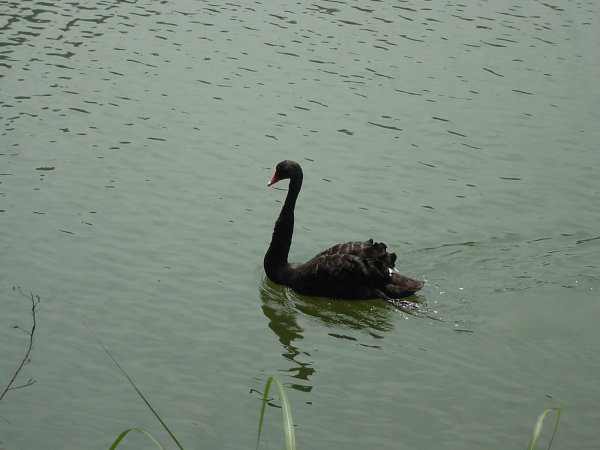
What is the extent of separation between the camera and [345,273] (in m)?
9.27

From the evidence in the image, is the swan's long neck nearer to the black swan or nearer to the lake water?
the black swan

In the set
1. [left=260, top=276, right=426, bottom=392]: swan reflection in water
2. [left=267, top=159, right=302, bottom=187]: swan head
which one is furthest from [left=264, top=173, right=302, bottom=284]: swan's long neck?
[left=267, top=159, right=302, bottom=187]: swan head

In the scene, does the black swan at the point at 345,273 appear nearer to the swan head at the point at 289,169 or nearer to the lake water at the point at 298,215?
the lake water at the point at 298,215

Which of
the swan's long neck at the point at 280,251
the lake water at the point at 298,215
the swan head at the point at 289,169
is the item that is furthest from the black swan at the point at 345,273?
the swan head at the point at 289,169

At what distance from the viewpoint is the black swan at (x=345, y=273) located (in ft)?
30.3

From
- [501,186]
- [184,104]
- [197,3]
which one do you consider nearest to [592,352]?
[501,186]

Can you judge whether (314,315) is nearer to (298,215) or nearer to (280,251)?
(280,251)

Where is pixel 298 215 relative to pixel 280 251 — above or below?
below

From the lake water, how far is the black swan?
0.13 m

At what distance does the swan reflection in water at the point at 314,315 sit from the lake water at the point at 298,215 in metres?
0.03

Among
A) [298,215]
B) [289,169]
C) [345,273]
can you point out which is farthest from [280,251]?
[298,215]

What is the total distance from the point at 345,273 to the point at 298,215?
1778 mm

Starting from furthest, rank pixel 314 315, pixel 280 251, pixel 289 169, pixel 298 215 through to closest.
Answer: pixel 298 215
pixel 289 169
pixel 280 251
pixel 314 315

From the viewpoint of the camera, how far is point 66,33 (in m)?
15.6
